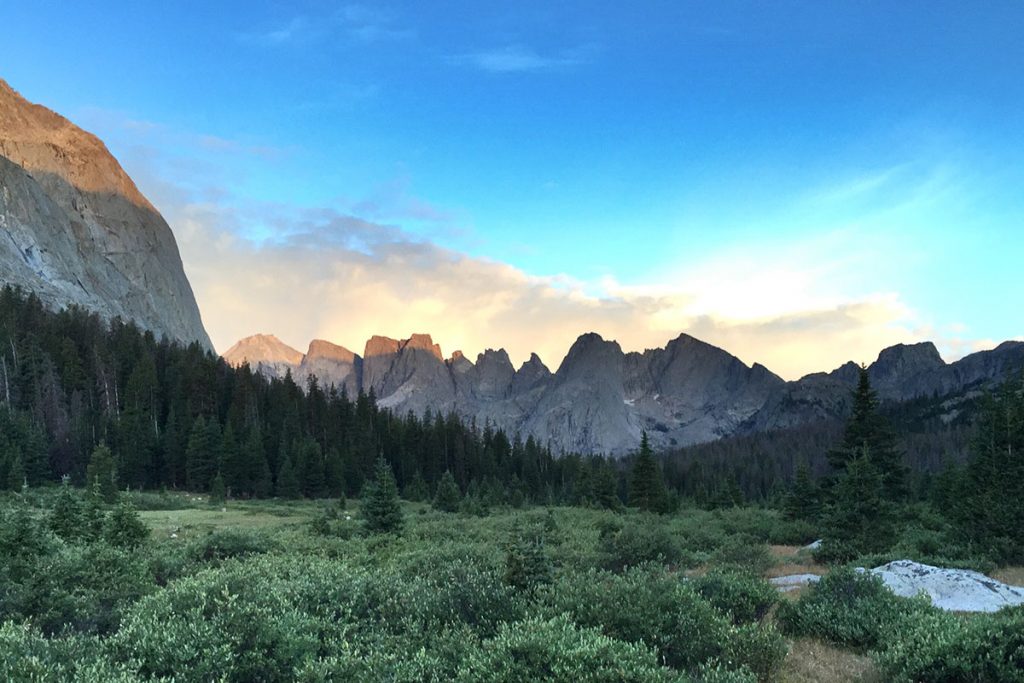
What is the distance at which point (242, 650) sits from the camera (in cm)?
913

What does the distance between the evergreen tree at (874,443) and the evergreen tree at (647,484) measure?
68.1 ft

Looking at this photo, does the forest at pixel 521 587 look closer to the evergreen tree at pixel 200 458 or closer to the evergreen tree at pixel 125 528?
the evergreen tree at pixel 125 528

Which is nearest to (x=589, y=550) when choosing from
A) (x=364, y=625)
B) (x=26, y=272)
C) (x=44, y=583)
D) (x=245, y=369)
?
(x=364, y=625)

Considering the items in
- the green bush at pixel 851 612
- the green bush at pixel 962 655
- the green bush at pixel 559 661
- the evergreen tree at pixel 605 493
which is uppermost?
the green bush at pixel 559 661

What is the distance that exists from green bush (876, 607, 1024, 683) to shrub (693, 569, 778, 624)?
9.12 feet

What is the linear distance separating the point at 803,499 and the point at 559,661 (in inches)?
1547

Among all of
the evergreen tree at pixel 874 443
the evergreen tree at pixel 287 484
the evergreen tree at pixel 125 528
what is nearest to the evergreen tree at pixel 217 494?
the evergreen tree at pixel 287 484

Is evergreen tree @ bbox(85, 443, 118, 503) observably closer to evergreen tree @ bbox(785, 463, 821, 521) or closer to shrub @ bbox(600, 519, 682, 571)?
shrub @ bbox(600, 519, 682, 571)

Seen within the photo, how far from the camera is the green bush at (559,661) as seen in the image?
Answer: 7195 mm

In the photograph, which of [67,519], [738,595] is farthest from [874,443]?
[67,519]

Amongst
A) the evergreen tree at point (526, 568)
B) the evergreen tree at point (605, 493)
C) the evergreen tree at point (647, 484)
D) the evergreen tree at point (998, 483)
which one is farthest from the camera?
the evergreen tree at point (605, 493)

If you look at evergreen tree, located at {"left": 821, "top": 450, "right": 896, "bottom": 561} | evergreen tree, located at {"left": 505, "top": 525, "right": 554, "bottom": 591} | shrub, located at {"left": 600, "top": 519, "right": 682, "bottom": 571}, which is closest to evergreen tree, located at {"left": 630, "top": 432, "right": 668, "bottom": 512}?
evergreen tree, located at {"left": 821, "top": 450, "right": 896, "bottom": 561}

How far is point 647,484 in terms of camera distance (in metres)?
53.5

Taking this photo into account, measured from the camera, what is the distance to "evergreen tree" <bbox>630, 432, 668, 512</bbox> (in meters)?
52.7
